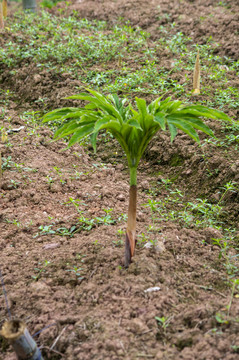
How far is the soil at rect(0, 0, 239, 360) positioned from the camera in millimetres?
1845

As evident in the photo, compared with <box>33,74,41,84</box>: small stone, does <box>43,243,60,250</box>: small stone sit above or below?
below

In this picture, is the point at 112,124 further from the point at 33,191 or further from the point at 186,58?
the point at 186,58

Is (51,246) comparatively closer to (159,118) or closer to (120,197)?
(120,197)

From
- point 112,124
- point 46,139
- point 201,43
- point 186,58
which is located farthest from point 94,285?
point 201,43

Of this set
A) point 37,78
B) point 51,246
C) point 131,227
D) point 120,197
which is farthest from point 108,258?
point 37,78

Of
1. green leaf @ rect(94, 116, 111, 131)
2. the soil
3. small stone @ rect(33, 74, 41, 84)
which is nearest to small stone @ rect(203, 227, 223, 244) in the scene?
the soil

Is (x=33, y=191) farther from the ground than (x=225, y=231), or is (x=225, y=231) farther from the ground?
(x=33, y=191)

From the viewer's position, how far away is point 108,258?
236 centimetres

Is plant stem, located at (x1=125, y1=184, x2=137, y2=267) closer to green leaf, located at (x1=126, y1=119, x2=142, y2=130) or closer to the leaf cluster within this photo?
the leaf cluster

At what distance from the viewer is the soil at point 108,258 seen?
184 centimetres

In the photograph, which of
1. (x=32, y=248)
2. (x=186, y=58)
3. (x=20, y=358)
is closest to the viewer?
(x=20, y=358)

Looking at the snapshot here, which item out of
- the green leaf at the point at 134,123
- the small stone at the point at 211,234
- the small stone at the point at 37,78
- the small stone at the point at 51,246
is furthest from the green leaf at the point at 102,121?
the small stone at the point at 37,78

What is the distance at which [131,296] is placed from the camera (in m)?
2.07

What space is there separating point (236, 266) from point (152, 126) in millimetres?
1130
